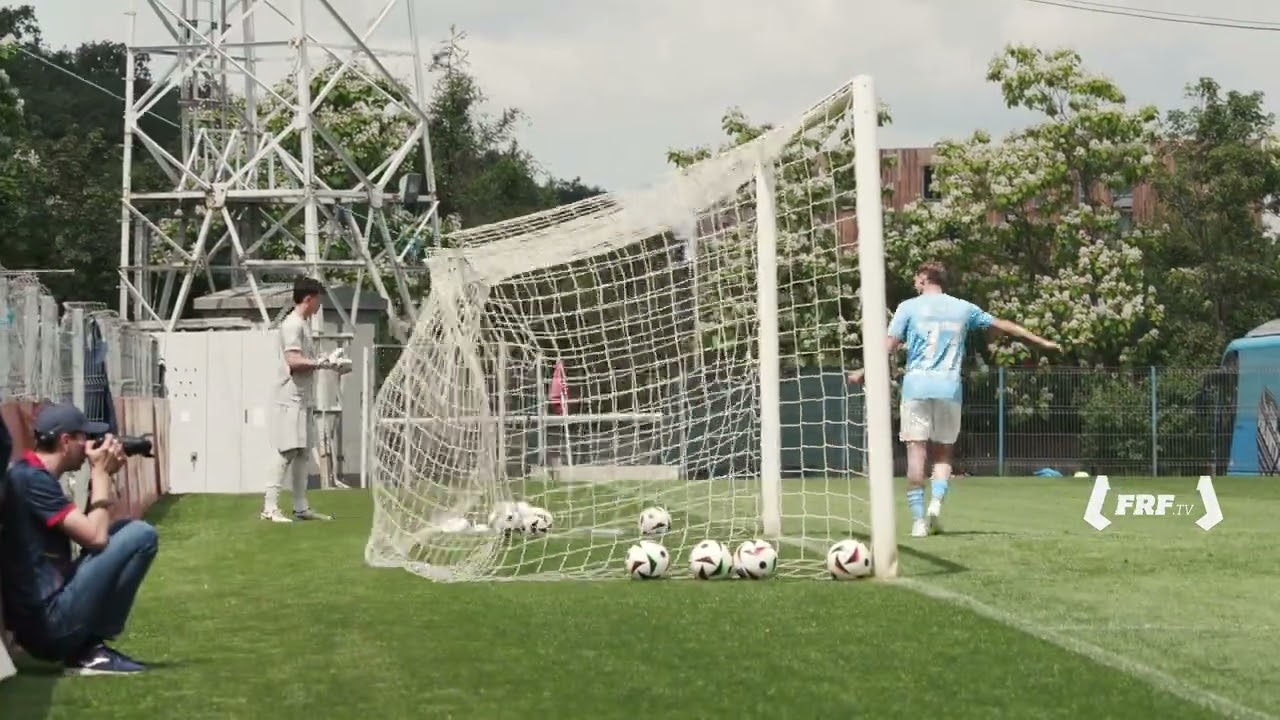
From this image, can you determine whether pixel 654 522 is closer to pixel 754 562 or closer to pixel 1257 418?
pixel 754 562

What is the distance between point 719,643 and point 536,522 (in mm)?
6137

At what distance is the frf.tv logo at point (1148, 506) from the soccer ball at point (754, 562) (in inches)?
192

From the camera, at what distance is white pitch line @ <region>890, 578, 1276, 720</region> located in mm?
6742

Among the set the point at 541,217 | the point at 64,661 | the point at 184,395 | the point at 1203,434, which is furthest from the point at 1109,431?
the point at 64,661

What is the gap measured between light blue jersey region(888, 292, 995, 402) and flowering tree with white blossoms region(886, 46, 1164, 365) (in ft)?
86.1

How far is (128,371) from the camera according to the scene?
20.2 m

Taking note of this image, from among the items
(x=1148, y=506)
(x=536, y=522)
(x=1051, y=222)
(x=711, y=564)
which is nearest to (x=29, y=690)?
(x=711, y=564)

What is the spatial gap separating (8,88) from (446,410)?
21021 millimetres

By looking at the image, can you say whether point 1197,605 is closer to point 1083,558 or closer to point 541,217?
point 1083,558

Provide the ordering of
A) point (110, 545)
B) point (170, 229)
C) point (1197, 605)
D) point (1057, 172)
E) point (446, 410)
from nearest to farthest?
point (110, 545)
point (1197, 605)
point (446, 410)
point (1057, 172)
point (170, 229)

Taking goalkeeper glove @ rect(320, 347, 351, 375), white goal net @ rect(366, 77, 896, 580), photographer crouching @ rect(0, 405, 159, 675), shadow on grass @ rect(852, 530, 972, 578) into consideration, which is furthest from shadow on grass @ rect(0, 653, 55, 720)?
goalkeeper glove @ rect(320, 347, 351, 375)

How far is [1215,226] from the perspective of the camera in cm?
4569

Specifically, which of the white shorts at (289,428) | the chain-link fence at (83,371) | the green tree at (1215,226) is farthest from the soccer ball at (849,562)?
the green tree at (1215,226)

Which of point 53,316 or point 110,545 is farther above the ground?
point 53,316
